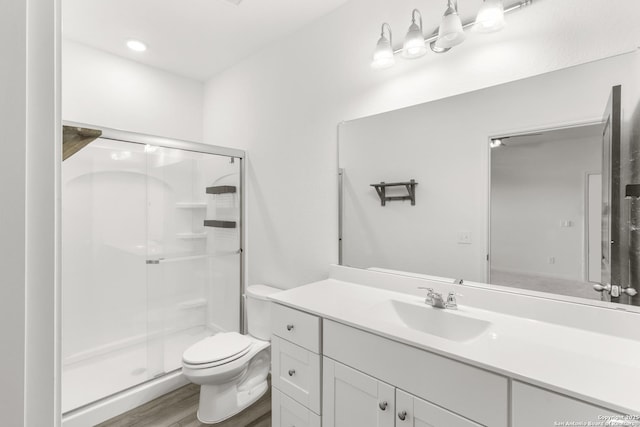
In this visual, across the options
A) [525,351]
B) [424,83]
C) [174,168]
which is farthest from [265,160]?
[525,351]

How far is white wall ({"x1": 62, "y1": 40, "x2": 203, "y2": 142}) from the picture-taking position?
7.67ft

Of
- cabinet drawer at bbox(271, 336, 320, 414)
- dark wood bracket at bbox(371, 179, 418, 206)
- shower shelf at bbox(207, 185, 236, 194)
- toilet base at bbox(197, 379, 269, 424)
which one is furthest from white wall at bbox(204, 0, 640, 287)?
toilet base at bbox(197, 379, 269, 424)

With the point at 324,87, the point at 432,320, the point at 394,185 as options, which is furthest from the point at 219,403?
the point at 324,87

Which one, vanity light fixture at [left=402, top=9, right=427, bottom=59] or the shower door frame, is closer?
vanity light fixture at [left=402, top=9, right=427, bottom=59]

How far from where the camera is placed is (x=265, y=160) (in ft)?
8.18

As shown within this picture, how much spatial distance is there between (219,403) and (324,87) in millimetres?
2082

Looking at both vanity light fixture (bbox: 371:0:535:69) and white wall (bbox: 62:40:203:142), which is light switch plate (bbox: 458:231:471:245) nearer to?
vanity light fixture (bbox: 371:0:535:69)

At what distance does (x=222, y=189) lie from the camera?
102 inches

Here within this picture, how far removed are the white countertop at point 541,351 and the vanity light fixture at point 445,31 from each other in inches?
48.2

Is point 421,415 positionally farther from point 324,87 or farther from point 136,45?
point 136,45

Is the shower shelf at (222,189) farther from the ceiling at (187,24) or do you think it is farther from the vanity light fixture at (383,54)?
the vanity light fixture at (383,54)

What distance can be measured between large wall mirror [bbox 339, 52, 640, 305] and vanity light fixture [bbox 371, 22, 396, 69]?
10.6 inches

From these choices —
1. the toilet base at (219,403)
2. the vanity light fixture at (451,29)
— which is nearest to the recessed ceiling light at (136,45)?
the vanity light fixture at (451,29)

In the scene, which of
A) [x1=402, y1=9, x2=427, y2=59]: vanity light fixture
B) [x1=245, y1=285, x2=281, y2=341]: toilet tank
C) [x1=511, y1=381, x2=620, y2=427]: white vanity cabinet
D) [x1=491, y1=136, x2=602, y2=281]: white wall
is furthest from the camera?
[x1=245, y1=285, x2=281, y2=341]: toilet tank
